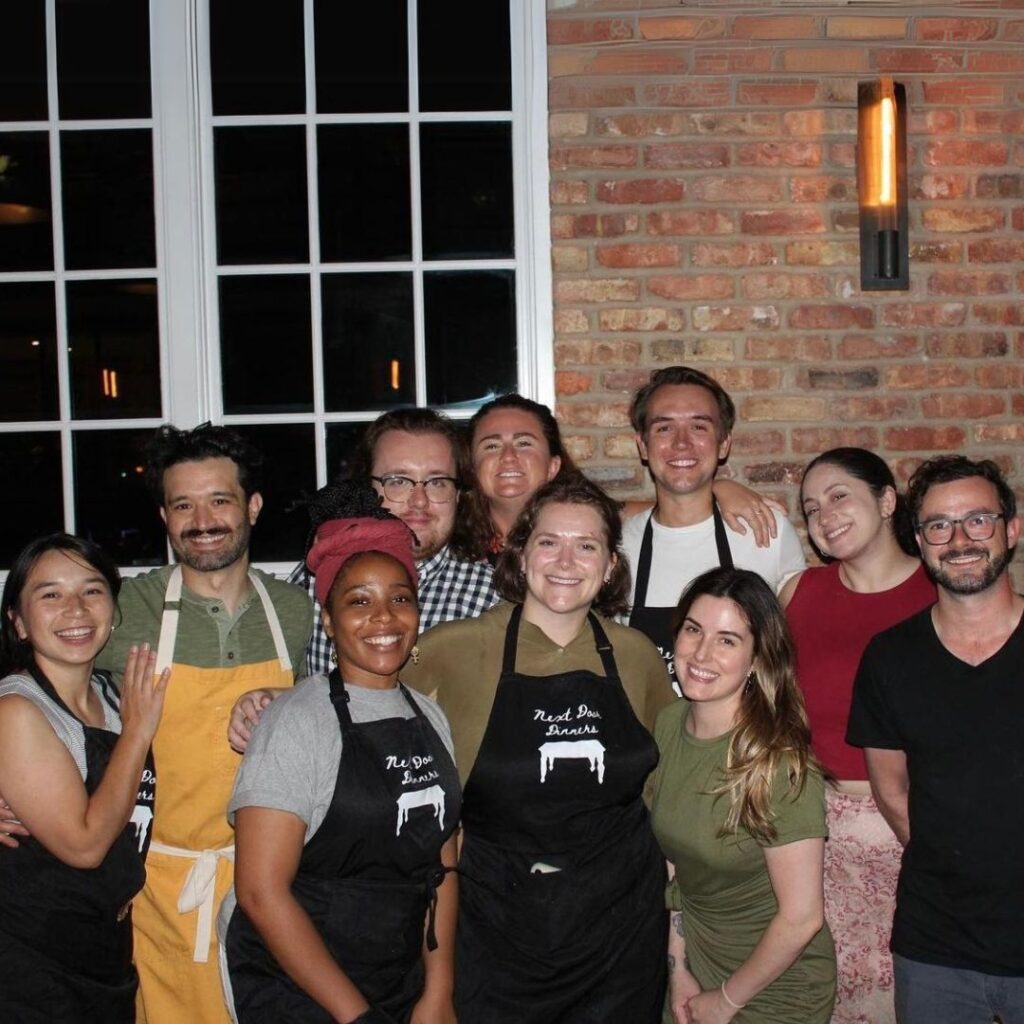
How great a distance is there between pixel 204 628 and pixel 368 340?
1598 millimetres

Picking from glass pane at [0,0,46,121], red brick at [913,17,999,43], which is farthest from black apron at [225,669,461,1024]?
red brick at [913,17,999,43]

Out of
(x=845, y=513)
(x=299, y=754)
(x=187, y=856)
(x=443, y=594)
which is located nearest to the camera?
(x=299, y=754)

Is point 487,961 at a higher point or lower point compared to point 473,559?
lower

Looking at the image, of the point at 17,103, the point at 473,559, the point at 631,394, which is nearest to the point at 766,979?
the point at 473,559

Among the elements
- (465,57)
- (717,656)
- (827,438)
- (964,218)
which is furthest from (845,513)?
(465,57)

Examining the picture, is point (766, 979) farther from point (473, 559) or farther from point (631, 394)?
point (631, 394)

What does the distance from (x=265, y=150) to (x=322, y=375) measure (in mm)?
848

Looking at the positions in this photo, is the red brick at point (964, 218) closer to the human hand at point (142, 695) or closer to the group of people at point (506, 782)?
the group of people at point (506, 782)

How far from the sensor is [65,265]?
12.7 ft

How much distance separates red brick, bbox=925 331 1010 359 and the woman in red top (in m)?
1.12

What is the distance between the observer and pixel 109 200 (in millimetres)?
3871

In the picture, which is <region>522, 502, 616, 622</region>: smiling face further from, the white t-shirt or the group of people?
A: the white t-shirt

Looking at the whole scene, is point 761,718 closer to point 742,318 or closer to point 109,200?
point 742,318

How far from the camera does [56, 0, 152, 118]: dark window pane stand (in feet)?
12.7
